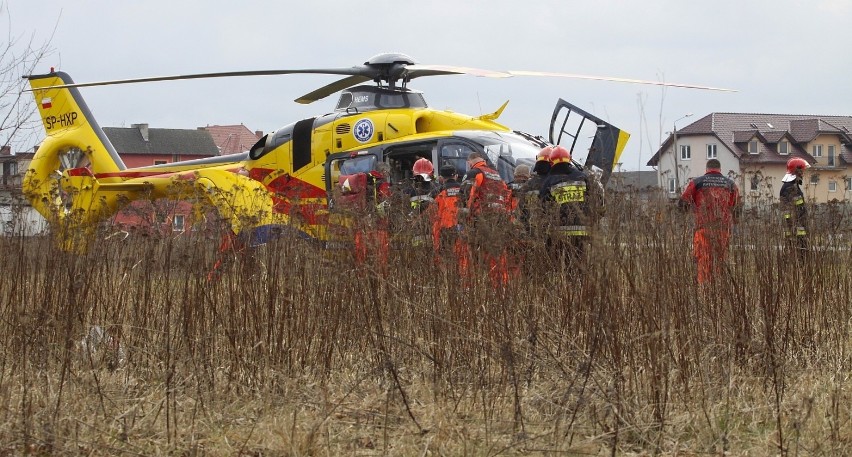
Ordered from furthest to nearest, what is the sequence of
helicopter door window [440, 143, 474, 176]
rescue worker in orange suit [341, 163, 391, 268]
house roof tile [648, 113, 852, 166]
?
house roof tile [648, 113, 852, 166], helicopter door window [440, 143, 474, 176], rescue worker in orange suit [341, 163, 391, 268]

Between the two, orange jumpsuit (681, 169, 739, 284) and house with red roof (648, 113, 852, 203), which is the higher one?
house with red roof (648, 113, 852, 203)

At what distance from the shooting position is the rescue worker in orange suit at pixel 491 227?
18.1 feet

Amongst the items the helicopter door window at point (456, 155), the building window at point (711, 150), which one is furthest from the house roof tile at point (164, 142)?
the helicopter door window at point (456, 155)

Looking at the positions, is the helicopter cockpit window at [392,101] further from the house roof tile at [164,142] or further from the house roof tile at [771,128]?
the house roof tile at [164,142]

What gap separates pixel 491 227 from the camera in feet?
18.3

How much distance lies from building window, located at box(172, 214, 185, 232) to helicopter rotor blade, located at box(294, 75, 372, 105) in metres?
7.39

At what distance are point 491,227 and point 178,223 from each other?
207 cm

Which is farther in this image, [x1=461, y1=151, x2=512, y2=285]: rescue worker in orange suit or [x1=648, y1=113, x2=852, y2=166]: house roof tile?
[x1=648, y1=113, x2=852, y2=166]: house roof tile

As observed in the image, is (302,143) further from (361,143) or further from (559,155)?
(559,155)

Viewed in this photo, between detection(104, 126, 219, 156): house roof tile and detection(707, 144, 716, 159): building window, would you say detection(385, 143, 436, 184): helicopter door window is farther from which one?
detection(104, 126, 219, 156): house roof tile

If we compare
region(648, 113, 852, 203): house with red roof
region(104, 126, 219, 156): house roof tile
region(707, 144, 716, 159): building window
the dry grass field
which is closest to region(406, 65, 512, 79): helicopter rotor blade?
the dry grass field

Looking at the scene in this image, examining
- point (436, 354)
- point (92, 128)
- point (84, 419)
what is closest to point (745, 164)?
point (436, 354)

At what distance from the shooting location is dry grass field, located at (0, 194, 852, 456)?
448 centimetres

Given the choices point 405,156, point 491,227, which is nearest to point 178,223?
point 491,227
